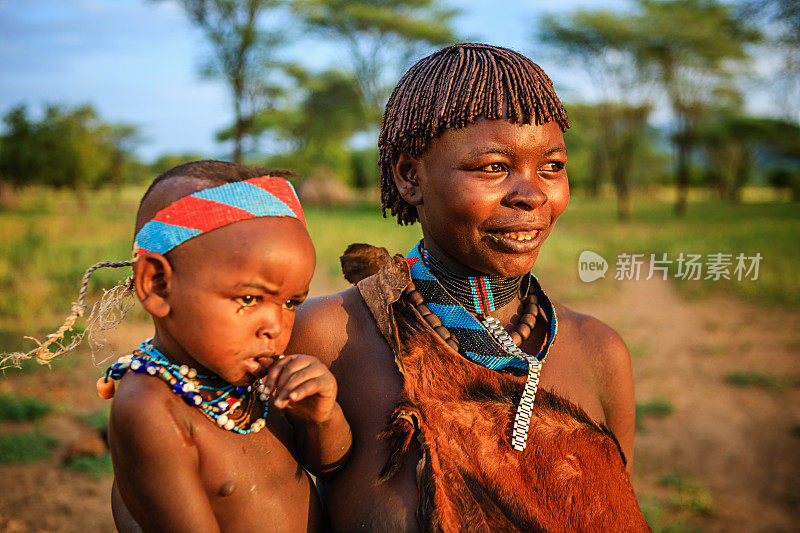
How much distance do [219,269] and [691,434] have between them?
16.3 feet

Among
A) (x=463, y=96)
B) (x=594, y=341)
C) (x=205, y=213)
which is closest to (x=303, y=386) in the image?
(x=205, y=213)

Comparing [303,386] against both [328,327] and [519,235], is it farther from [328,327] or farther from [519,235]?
[519,235]

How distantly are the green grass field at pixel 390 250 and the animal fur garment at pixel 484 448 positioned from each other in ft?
19.9

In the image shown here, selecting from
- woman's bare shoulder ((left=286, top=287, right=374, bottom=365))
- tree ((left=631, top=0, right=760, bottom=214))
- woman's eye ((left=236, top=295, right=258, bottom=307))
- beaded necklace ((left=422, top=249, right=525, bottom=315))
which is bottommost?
woman's bare shoulder ((left=286, top=287, right=374, bottom=365))

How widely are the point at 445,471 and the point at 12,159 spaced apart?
2891cm

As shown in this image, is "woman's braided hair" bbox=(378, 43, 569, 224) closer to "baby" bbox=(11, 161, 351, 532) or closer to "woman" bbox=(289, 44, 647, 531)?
"woman" bbox=(289, 44, 647, 531)

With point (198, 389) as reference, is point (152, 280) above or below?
above

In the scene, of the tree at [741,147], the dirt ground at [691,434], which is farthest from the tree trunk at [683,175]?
the dirt ground at [691,434]

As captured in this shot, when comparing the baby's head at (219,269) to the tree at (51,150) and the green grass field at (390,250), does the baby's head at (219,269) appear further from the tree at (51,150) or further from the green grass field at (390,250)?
the tree at (51,150)

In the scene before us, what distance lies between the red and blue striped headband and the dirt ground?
121 inches

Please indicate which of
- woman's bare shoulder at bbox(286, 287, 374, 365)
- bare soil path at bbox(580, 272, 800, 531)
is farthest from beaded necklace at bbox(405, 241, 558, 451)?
bare soil path at bbox(580, 272, 800, 531)

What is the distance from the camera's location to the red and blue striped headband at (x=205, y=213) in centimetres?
137

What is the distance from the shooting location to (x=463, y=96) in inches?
62.7

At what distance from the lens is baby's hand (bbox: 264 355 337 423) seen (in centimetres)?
133
